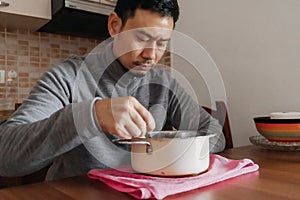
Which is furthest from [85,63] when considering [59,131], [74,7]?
[74,7]

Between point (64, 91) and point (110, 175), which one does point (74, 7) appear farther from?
point (110, 175)

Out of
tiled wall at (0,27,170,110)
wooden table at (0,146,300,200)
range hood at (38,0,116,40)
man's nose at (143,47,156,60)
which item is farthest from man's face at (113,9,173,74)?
tiled wall at (0,27,170,110)

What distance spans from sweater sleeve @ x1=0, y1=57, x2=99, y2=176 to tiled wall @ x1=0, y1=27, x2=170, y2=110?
4.17ft

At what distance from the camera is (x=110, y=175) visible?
0.64 m

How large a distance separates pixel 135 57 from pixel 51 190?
0.44 m

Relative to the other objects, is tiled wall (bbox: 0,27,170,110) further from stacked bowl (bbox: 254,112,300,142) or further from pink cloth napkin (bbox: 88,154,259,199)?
pink cloth napkin (bbox: 88,154,259,199)

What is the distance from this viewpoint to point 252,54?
4.71 ft

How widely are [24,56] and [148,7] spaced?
1.39 meters

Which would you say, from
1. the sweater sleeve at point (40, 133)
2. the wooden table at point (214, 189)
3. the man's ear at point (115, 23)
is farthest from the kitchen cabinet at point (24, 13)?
the wooden table at point (214, 189)

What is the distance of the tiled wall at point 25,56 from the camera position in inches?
74.9

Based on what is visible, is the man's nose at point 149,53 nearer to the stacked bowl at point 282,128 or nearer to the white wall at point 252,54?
the stacked bowl at point 282,128

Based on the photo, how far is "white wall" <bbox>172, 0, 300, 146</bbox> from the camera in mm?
1282

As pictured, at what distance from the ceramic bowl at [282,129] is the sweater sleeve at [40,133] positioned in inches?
26.0

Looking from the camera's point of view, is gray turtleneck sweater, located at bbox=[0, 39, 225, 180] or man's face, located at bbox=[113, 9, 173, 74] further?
man's face, located at bbox=[113, 9, 173, 74]
